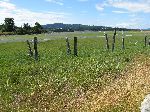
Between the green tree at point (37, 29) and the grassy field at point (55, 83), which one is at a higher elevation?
the grassy field at point (55, 83)

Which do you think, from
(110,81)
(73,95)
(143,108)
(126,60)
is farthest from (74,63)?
(143,108)

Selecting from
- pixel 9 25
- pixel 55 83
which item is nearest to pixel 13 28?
pixel 9 25

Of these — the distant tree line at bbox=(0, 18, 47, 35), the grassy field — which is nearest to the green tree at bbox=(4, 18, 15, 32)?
the distant tree line at bbox=(0, 18, 47, 35)

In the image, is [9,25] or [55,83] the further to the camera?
[9,25]

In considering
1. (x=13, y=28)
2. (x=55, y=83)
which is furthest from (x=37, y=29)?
(x=55, y=83)

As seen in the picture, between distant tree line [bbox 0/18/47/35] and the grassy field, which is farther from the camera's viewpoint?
distant tree line [bbox 0/18/47/35]

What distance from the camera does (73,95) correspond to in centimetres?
1630

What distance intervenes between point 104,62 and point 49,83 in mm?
6756

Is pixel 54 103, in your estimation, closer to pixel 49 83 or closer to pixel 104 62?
pixel 49 83

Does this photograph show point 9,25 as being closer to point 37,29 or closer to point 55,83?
point 37,29

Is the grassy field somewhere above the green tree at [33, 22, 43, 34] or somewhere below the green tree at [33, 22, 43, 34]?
above

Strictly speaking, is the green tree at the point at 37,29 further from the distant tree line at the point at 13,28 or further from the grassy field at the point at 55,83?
the grassy field at the point at 55,83

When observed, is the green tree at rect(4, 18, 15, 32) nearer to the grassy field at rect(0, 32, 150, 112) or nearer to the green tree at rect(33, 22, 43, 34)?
the green tree at rect(33, 22, 43, 34)

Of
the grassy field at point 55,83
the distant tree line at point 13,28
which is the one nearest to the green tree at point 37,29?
the distant tree line at point 13,28
